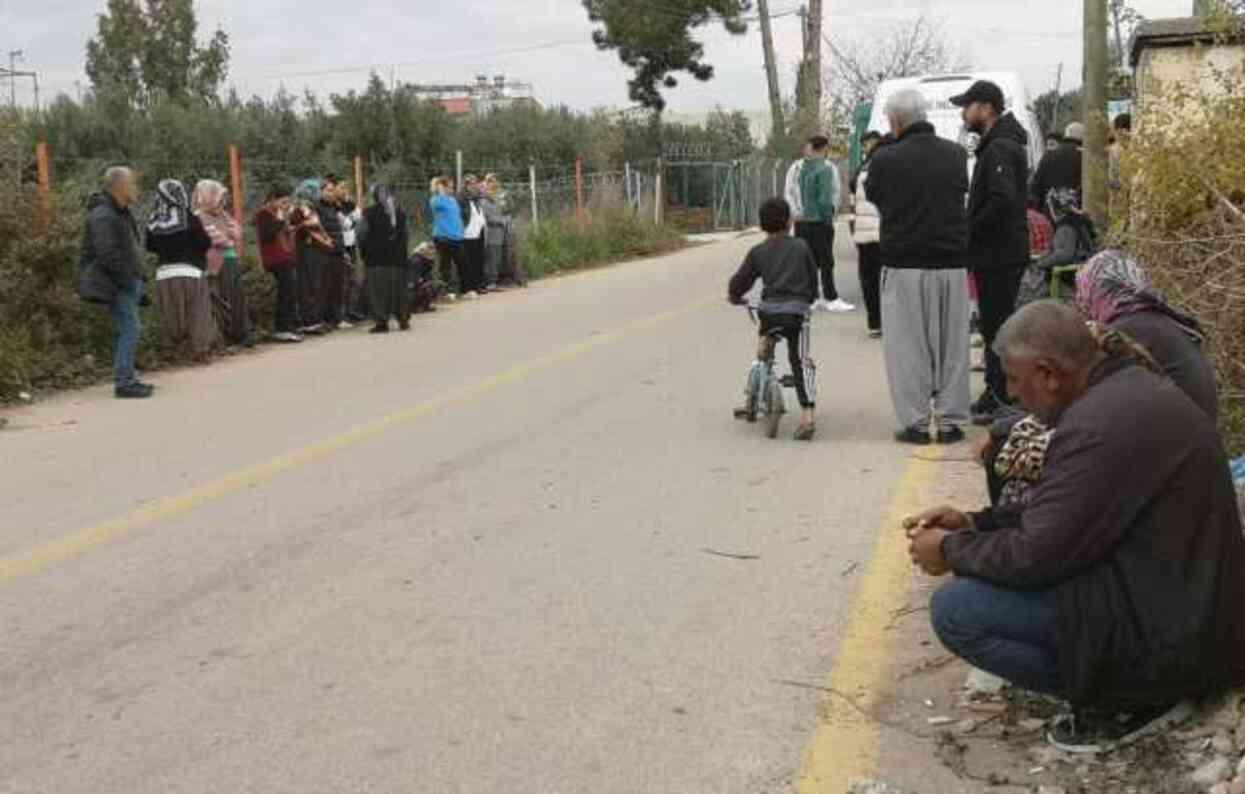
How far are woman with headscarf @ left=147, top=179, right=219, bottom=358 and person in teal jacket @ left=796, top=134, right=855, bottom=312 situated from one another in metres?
5.99

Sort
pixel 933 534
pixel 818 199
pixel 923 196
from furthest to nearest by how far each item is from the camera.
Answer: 1. pixel 818 199
2. pixel 923 196
3. pixel 933 534

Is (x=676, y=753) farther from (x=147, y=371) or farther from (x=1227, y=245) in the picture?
(x=147, y=371)

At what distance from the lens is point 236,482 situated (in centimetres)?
828

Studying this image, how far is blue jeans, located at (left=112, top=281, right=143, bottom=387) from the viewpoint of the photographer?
38.9ft

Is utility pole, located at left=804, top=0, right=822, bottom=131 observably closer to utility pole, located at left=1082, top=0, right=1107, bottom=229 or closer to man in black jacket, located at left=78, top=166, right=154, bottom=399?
utility pole, located at left=1082, top=0, right=1107, bottom=229

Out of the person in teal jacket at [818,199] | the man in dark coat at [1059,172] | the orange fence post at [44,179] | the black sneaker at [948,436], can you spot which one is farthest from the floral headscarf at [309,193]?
the black sneaker at [948,436]

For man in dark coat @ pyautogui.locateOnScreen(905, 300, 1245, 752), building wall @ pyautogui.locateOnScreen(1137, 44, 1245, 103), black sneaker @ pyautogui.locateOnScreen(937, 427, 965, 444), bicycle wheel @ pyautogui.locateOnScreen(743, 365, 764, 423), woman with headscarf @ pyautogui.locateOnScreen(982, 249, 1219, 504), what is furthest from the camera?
building wall @ pyautogui.locateOnScreen(1137, 44, 1245, 103)

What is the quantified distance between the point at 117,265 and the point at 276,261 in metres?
3.72

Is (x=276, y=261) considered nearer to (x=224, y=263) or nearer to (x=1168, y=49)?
(x=224, y=263)

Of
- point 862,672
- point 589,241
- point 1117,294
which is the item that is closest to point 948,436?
point 1117,294

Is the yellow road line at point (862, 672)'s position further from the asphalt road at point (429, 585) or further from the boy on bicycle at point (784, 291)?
the boy on bicycle at point (784, 291)

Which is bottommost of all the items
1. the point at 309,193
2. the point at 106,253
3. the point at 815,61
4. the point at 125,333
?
the point at 125,333

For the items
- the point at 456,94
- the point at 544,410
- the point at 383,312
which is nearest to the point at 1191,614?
the point at 544,410

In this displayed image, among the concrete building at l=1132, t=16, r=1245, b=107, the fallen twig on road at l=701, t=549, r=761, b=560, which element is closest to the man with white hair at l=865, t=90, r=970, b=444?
the fallen twig on road at l=701, t=549, r=761, b=560
